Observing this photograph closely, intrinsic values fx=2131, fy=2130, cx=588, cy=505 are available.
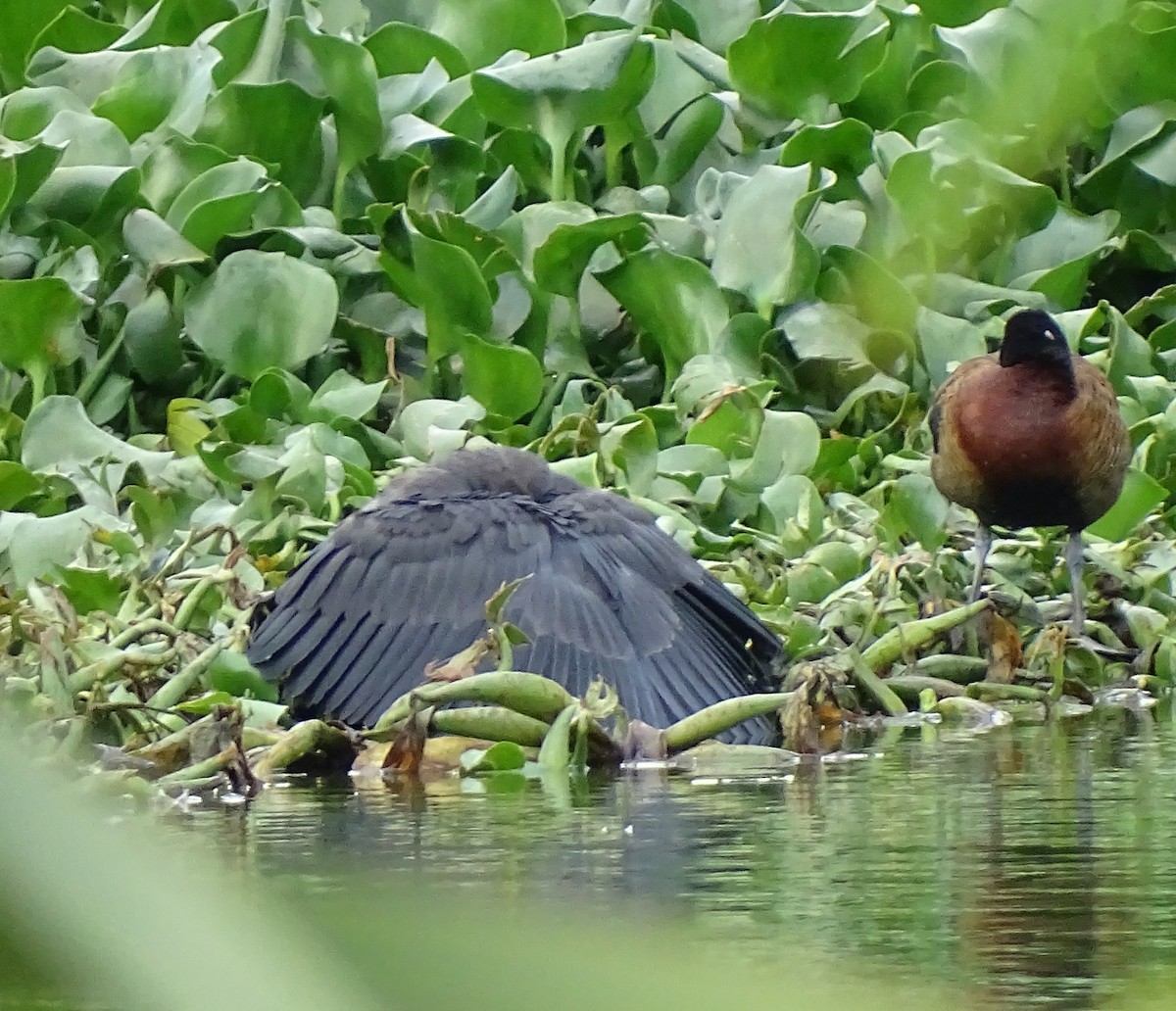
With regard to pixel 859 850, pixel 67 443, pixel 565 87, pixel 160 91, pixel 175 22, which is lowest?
pixel 859 850

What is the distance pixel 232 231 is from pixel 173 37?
1.45 m

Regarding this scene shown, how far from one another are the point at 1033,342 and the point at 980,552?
25.9 inches

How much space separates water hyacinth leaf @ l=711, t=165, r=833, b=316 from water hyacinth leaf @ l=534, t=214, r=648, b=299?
0.33 meters

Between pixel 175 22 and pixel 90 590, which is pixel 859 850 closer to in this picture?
pixel 90 590

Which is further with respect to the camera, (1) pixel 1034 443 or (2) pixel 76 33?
(2) pixel 76 33

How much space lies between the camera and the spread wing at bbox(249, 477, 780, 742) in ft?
14.4

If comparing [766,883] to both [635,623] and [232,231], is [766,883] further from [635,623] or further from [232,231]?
[232,231]

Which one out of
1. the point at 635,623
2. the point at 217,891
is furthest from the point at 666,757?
the point at 217,891

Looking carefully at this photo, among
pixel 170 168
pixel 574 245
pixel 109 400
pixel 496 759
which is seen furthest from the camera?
pixel 170 168

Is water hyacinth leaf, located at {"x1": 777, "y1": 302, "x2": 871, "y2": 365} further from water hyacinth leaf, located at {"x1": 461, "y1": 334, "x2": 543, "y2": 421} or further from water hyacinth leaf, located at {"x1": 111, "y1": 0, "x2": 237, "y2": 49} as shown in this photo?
water hyacinth leaf, located at {"x1": 111, "y1": 0, "x2": 237, "y2": 49}

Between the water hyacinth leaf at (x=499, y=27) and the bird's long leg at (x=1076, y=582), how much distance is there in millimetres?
3163

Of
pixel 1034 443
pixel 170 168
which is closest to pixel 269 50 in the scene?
pixel 170 168

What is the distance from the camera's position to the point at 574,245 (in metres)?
7.07

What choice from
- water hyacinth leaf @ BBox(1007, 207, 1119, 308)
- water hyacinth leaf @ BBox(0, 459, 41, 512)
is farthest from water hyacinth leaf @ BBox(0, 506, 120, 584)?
water hyacinth leaf @ BBox(1007, 207, 1119, 308)
